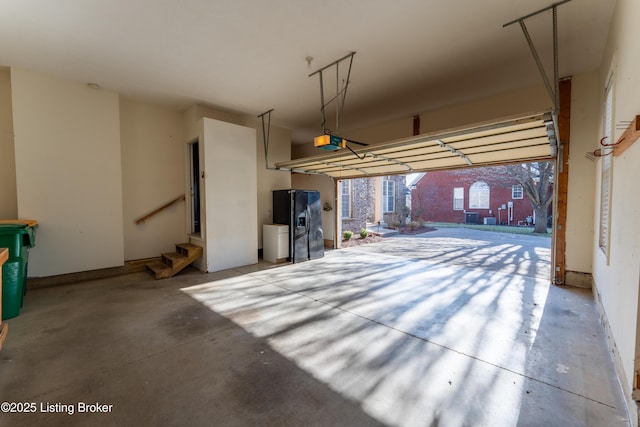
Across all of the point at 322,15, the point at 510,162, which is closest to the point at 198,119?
the point at 322,15

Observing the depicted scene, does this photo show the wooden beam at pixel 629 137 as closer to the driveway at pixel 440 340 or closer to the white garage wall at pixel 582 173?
the driveway at pixel 440 340

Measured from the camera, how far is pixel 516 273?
5.72 m

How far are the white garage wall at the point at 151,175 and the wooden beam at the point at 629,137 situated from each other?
24.3ft

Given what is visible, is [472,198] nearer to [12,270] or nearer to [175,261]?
[175,261]

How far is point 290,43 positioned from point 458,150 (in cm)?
361

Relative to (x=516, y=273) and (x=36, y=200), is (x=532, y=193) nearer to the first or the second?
(x=516, y=273)

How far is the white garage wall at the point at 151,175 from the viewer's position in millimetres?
5879

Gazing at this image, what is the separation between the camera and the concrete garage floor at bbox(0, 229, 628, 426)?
77.2 inches

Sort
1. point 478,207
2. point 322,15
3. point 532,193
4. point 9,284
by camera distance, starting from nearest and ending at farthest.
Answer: point 322,15 < point 9,284 < point 532,193 < point 478,207

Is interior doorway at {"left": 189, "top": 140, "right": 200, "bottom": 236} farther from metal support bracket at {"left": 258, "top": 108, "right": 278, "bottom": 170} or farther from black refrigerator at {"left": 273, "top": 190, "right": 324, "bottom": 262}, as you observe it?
black refrigerator at {"left": 273, "top": 190, "right": 324, "bottom": 262}

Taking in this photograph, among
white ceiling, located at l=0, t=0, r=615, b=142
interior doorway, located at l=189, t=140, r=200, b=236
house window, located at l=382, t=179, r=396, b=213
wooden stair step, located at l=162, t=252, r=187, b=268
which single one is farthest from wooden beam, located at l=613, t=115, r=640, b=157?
house window, located at l=382, t=179, r=396, b=213

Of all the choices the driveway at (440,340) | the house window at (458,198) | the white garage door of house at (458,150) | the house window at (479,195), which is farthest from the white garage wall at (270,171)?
the house window at (479,195)

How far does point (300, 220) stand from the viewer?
707cm

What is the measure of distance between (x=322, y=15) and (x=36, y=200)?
18.6 ft
